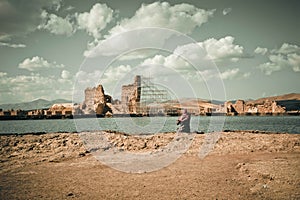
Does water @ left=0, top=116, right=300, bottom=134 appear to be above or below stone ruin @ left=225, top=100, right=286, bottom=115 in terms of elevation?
below

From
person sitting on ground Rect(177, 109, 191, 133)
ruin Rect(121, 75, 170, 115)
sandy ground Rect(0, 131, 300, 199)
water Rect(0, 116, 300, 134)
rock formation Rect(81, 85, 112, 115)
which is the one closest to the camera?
sandy ground Rect(0, 131, 300, 199)

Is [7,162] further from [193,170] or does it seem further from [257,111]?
[257,111]

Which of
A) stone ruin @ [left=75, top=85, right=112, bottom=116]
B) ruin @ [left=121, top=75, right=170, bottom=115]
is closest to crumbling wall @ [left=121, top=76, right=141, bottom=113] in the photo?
ruin @ [left=121, top=75, right=170, bottom=115]

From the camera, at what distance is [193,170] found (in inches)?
520

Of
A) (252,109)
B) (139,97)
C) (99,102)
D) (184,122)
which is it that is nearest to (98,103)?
(99,102)

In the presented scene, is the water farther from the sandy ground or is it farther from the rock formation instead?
the rock formation

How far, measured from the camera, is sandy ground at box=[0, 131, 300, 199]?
9719mm

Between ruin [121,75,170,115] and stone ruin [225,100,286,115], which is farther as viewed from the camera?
stone ruin [225,100,286,115]

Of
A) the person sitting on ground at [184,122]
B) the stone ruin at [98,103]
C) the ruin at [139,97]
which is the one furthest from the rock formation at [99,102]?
the person sitting on ground at [184,122]

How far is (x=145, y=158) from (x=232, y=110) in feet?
608

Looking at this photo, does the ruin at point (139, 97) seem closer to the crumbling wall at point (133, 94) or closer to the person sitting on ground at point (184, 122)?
the crumbling wall at point (133, 94)

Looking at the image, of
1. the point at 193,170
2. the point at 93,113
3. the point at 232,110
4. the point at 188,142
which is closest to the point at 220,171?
the point at 193,170

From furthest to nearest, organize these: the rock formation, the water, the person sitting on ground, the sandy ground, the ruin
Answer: the rock formation < the ruin < the water < the person sitting on ground < the sandy ground

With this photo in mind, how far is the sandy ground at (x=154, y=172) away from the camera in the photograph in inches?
383
